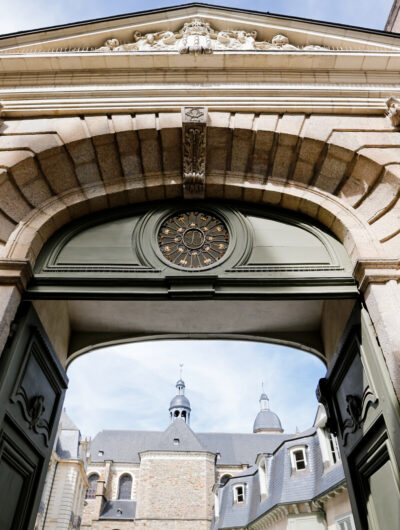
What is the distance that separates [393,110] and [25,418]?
4441 mm

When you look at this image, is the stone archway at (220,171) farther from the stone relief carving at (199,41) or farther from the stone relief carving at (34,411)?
the stone relief carving at (199,41)

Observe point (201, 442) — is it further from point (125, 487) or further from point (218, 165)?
point (218, 165)

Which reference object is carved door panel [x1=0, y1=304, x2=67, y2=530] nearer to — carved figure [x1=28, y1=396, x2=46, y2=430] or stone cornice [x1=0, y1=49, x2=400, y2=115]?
carved figure [x1=28, y1=396, x2=46, y2=430]

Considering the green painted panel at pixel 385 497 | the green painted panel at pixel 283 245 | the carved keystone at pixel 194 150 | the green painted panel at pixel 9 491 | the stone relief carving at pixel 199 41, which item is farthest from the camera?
the stone relief carving at pixel 199 41

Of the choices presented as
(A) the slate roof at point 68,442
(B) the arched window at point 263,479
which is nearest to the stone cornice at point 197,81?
(B) the arched window at point 263,479

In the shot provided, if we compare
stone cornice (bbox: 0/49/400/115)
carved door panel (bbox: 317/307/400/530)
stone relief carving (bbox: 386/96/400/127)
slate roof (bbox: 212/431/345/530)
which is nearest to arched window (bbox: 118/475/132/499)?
slate roof (bbox: 212/431/345/530)

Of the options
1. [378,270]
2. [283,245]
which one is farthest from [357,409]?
[283,245]

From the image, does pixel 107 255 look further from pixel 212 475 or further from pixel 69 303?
pixel 212 475

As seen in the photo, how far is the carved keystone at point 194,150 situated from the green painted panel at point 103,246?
694 mm

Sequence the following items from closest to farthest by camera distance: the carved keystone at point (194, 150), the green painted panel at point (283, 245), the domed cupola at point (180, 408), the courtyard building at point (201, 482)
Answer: the green painted panel at point (283, 245) < the carved keystone at point (194, 150) < the courtyard building at point (201, 482) < the domed cupola at point (180, 408)

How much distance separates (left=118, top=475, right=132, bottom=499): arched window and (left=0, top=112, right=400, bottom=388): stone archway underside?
4241cm

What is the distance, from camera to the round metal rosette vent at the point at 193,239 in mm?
3883

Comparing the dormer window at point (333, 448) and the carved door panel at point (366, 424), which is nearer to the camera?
the carved door panel at point (366, 424)

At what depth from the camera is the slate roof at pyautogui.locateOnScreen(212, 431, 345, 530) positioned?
1397 centimetres
